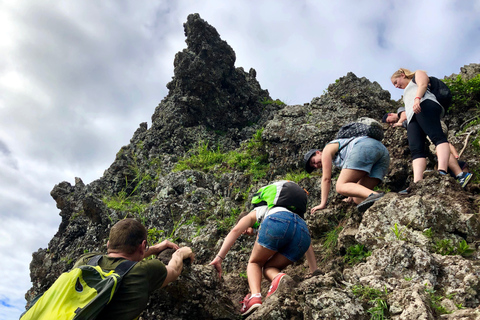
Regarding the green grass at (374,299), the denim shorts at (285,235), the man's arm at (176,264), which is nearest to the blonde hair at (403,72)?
the denim shorts at (285,235)

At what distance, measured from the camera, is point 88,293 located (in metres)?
2.67

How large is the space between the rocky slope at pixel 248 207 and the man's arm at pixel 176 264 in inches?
7.0

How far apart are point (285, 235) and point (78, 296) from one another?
2.22 meters

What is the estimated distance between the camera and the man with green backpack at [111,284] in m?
2.58

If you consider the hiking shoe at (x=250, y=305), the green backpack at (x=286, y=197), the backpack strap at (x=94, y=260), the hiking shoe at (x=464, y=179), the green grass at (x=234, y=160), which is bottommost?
the hiking shoe at (x=250, y=305)

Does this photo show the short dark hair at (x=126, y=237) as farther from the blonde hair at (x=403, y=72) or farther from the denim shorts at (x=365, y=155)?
the blonde hair at (x=403, y=72)

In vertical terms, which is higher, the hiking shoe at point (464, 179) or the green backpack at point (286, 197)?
the green backpack at point (286, 197)

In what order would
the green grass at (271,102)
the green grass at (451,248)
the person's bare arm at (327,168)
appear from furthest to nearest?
the green grass at (271,102)
the person's bare arm at (327,168)
the green grass at (451,248)

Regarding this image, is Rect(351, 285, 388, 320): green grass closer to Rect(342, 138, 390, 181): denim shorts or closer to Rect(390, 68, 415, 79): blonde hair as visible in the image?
Rect(342, 138, 390, 181): denim shorts

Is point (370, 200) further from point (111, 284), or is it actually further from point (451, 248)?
point (111, 284)

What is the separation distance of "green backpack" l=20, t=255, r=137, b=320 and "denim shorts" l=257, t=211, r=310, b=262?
173 centimetres

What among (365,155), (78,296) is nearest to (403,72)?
(365,155)

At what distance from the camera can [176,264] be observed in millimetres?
3406

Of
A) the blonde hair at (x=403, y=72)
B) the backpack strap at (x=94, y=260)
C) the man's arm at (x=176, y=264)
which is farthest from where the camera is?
the blonde hair at (x=403, y=72)
